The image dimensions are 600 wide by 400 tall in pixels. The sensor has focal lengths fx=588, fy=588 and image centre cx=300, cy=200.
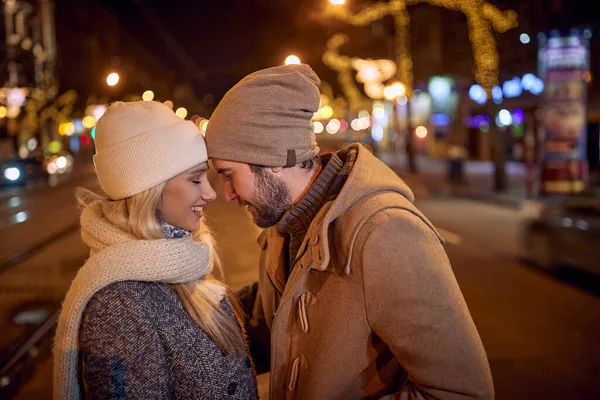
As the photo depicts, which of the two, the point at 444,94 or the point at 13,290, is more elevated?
the point at 444,94

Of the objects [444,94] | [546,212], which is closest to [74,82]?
[444,94]

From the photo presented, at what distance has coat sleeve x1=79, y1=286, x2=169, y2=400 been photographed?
6.11ft

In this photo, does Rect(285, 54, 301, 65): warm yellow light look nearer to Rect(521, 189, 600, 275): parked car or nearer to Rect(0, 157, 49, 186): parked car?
Rect(521, 189, 600, 275): parked car

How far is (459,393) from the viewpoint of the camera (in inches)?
70.4

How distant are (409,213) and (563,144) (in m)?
19.0

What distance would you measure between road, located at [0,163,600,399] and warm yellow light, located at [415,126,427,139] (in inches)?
1183

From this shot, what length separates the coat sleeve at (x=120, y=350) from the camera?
186cm

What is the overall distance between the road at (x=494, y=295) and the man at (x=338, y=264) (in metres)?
0.96

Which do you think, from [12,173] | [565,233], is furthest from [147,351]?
[12,173]

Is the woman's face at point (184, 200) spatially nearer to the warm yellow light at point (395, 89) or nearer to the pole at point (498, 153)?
the pole at point (498, 153)

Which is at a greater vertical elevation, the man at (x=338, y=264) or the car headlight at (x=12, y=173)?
the man at (x=338, y=264)

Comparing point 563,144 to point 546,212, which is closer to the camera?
point 546,212

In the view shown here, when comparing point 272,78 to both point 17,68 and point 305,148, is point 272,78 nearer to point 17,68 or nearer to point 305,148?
point 305,148

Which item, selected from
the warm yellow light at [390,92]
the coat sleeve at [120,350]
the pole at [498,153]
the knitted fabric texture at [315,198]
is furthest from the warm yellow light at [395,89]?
the coat sleeve at [120,350]
